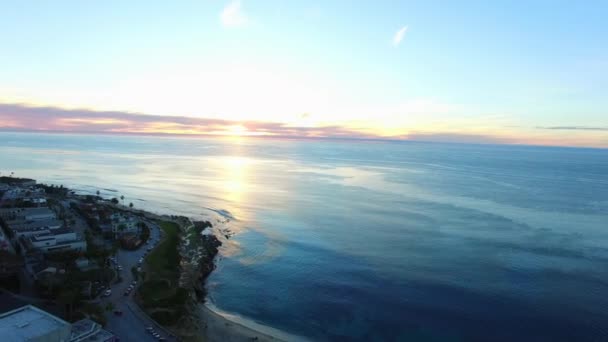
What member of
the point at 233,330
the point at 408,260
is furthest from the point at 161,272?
the point at 408,260

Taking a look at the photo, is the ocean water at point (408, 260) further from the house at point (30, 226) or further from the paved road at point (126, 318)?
the house at point (30, 226)

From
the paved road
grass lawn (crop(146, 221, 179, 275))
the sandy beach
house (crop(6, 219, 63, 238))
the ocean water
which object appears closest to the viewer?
the paved road

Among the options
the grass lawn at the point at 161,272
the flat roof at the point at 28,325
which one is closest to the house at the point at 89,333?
the flat roof at the point at 28,325

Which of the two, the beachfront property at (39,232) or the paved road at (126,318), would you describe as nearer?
the paved road at (126,318)

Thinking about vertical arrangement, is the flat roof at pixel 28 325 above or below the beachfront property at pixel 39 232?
above

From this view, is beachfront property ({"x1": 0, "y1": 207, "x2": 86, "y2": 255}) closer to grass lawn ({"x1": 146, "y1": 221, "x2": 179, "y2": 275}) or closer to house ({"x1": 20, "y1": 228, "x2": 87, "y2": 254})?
house ({"x1": 20, "y1": 228, "x2": 87, "y2": 254})

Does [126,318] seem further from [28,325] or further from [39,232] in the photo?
[39,232]

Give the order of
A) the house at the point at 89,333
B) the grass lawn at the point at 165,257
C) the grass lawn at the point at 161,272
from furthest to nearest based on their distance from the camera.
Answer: the grass lawn at the point at 165,257
the grass lawn at the point at 161,272
the house at the point at 89,333

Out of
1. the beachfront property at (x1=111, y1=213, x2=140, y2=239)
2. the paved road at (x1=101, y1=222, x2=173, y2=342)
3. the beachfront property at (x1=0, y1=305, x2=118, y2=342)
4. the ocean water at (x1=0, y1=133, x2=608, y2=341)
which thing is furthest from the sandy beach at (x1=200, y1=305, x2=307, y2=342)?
the beachfront property at (x1=111, y1=213, x2=140, y2=239)
